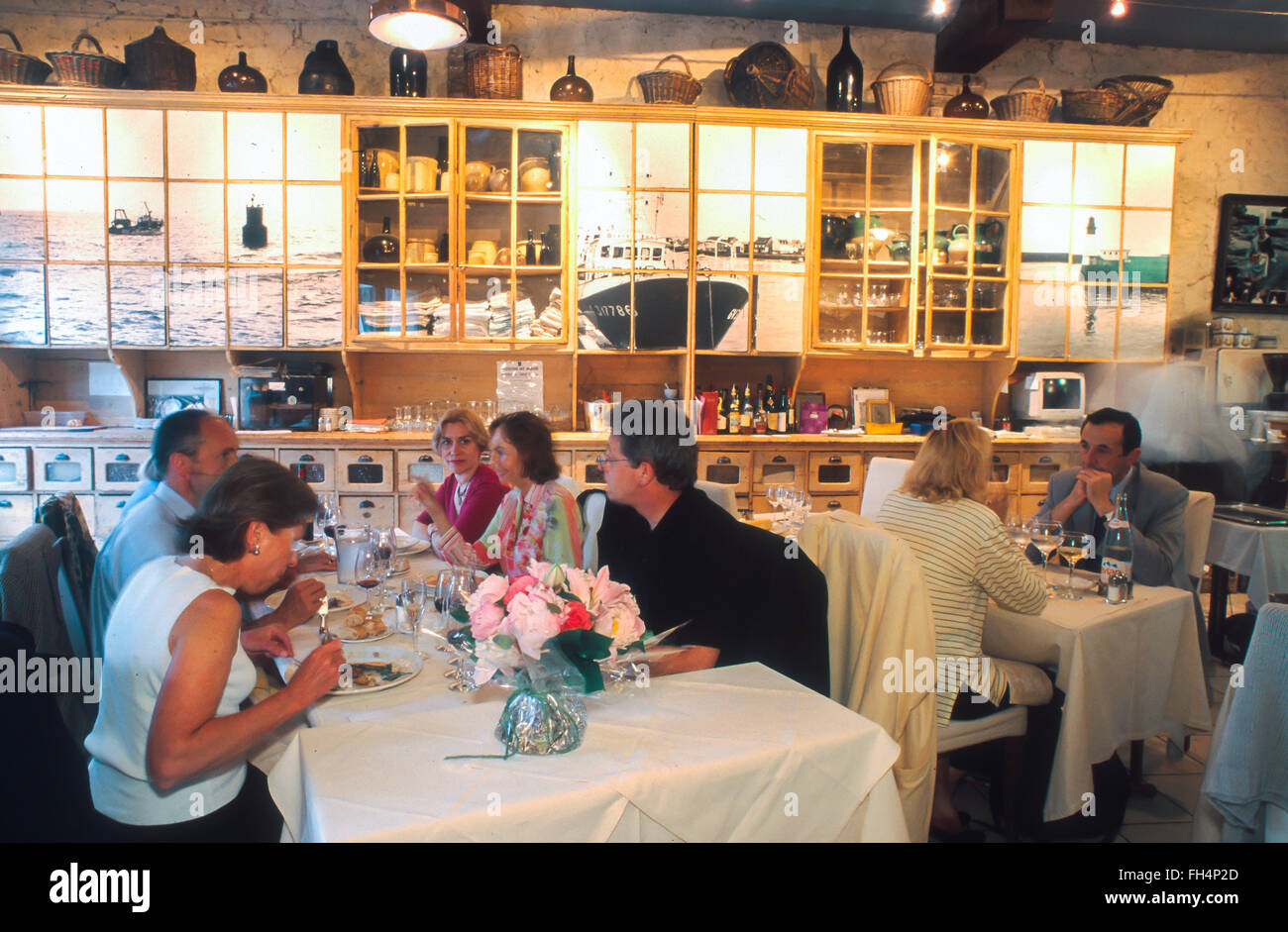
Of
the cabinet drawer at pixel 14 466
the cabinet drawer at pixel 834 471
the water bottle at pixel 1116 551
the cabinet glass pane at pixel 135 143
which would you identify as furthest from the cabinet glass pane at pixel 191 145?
the water bottle at pixel 1116 551

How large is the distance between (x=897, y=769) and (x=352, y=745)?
1443 mm

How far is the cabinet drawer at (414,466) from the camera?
16.6 feet

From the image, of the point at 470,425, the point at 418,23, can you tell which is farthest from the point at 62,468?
the point at 418,23

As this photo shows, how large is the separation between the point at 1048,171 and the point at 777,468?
2628 mm

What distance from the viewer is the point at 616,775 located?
1305 millimetres

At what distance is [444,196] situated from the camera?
5.18 metres

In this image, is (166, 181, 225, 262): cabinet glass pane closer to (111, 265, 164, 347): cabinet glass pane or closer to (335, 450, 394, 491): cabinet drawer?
(111, 265, 164, 347): cabinet glass pane

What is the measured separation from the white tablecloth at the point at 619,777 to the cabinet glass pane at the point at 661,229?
4.00m

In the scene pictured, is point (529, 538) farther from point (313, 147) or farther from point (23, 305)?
point (23, 305)

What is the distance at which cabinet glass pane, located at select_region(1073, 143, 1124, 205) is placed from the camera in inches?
216

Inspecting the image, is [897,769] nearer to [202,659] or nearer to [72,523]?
[202,659]

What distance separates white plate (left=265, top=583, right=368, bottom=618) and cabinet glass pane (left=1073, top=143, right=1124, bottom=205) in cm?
515

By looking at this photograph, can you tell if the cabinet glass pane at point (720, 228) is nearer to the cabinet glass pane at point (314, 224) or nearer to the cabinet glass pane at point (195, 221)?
the cabinet glass pane at point (314, 224)

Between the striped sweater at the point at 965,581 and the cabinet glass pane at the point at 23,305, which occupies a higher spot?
the cabinet glass pane at the point at 23,305
